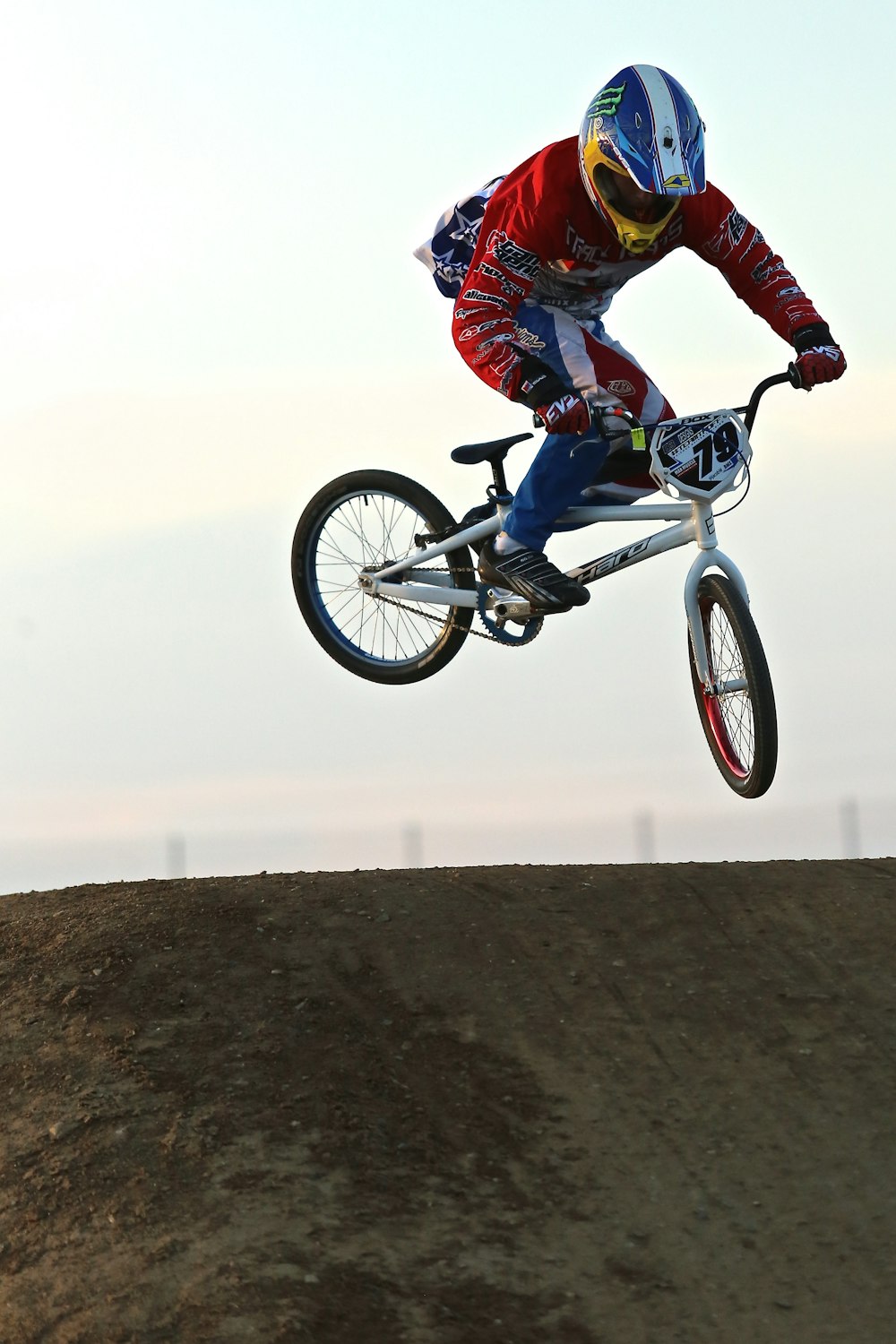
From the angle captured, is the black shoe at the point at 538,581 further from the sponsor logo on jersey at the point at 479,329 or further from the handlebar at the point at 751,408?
the sponsor logo on jersey at the point at 479,329

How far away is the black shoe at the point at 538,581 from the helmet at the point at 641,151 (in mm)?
1927

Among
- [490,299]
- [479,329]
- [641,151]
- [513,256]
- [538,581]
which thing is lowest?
[538,581]

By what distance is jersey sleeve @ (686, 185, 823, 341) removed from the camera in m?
8.92


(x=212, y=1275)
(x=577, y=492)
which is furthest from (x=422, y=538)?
(x=212, y=1275)

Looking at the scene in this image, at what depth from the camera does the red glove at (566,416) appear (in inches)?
324

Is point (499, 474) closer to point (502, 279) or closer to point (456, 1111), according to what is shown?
point (502, 279)

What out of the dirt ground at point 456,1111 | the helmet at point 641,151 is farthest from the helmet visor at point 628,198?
the dirt ground at point 456,1111

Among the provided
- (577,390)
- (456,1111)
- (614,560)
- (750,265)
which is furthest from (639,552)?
(456,1111)

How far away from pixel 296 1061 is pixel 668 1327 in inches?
92.9

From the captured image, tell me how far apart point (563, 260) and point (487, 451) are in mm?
1322

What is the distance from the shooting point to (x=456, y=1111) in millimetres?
7562

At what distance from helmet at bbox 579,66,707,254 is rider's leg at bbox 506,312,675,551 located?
804 mm

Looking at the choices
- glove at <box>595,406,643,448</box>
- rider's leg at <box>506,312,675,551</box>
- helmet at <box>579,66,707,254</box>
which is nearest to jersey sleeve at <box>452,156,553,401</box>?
rider's leg at <box>506,312,675,551</box>

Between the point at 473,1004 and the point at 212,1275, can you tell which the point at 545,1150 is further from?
the point at 212,1275
